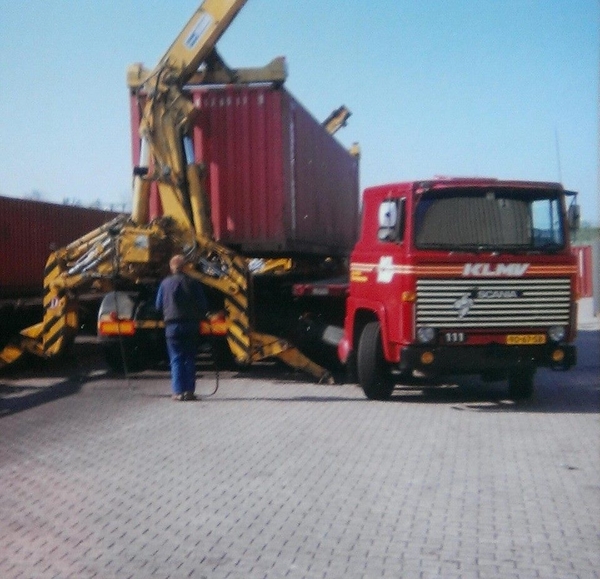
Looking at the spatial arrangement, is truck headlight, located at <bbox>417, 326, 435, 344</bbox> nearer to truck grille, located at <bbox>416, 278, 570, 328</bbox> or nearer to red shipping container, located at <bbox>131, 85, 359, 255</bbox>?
truck grille, located at <bbox>416, 278, 570, 328</bbox>

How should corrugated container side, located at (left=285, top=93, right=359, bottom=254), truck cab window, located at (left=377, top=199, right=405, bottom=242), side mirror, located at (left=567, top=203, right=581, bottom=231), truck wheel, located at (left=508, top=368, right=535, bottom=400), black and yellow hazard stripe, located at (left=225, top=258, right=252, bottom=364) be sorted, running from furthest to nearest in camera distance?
corrugated container side, located at (left=285, top=93, right=359, bottom=254) → black and yellow hazard stripe, located at (left=225, top=258, right=252, bottom=364) → truck wheel, located at (left=508, top=368, right=535, bottom=400) → side mirror, located at (left=567, top=203, right=581, bottom=231) → truck cab window, located at (left=377, top=199, right=405, bottom=242)

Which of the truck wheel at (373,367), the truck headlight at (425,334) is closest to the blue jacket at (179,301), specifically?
the truck wheel at (373,367)

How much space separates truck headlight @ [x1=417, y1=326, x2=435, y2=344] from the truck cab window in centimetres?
100

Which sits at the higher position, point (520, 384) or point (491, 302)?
point (491, 302)

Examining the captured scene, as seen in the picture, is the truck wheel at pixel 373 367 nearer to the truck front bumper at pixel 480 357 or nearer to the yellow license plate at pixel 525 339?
the truck front bumper at pixel 480 357

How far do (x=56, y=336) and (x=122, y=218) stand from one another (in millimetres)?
1792

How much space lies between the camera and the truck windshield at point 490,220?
34.6 feet

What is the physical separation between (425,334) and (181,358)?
281 cm

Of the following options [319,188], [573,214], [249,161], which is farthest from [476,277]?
[319,188]

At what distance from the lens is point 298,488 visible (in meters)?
7.00

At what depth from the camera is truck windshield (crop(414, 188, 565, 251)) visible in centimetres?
1055

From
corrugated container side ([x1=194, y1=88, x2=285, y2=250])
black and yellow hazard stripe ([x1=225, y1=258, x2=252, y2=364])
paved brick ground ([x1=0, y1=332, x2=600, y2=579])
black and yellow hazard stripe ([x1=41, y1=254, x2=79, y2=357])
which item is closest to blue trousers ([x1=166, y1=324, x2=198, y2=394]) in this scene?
paved brick ground ([x1=0, y1=332, x2=600, y2=579])

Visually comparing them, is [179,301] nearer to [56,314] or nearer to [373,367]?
[373,367]

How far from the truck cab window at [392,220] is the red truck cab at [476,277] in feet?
0.04
